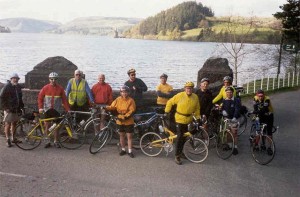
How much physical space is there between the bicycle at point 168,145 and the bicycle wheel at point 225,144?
2.22ft

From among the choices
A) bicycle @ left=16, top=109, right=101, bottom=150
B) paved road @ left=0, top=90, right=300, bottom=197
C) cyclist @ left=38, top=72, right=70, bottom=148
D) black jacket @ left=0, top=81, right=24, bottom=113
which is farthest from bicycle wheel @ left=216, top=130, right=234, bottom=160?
black jacket @ left=0, top=81, right=24, bottom=113

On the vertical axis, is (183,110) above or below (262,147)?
above

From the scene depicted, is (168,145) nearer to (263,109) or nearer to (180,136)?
(180,136)

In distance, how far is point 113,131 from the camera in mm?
10250

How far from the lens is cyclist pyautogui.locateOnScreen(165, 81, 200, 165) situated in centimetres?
913

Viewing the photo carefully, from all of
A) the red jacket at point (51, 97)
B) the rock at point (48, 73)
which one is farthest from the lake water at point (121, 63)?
the red jacket at point (51, 97)

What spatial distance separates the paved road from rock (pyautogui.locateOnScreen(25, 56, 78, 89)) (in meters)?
2.47

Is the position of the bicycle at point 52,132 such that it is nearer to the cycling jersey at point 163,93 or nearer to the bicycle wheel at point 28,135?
the bicycle wheel at point 28,135

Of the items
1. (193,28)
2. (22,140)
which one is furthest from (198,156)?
(193,28)

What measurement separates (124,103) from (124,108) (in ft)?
0.40

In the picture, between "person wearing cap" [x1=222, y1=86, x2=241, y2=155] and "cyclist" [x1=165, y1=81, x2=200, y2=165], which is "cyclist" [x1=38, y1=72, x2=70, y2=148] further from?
"person wearing cap" [x1=222, y1=86, x2=241, y2=155]

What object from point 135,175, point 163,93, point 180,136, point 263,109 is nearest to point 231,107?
point 263,109

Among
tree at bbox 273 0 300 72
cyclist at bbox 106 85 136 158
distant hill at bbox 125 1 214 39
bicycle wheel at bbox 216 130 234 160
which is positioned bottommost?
bicycle wheel at bbox 216 130 234 160

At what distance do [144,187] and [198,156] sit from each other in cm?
234
